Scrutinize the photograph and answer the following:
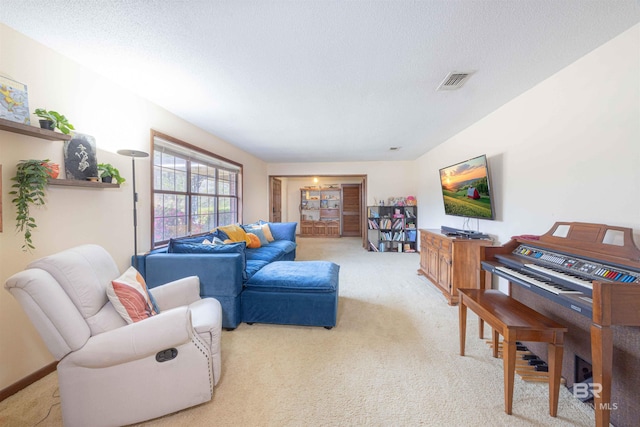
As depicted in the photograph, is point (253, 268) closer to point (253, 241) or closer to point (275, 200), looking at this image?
point (253, 241)

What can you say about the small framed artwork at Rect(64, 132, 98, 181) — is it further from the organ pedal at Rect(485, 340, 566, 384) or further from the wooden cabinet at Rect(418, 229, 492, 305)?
the wooden cabinet at Rect(418, 229, 492, 305)

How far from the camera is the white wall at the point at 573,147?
1574mm

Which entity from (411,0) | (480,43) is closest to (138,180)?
(411,0)

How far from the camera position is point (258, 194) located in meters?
5.90

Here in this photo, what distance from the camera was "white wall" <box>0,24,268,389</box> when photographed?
156 centimetres

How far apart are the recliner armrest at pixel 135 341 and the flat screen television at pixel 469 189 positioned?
3233 mm

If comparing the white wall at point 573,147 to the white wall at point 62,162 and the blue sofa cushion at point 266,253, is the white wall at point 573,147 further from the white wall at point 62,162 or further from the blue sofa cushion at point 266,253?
the white wall at point 62,162

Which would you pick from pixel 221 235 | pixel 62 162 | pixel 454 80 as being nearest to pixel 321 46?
pixel 454 80

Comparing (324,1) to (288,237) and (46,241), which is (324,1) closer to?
(46,241)

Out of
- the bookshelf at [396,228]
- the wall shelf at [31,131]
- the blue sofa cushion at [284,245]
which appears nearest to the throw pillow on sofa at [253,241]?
the blue sofa cushion at [284,245]

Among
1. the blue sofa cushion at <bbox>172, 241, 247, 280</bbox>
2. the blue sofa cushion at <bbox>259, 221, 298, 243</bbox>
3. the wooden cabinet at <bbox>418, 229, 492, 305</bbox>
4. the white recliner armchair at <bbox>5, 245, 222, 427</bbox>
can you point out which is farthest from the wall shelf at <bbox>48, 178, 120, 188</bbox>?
the wooden cabinet at <bbox>418, 229, 492, 305</bbox>

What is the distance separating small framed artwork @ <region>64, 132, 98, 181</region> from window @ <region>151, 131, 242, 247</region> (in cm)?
77

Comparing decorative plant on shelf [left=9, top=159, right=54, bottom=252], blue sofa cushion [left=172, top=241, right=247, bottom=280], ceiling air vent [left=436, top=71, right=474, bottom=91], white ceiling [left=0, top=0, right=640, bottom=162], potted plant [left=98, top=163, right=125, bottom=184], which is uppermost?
ceiling air vent [left=436, top=71, right=474, bottom=91]

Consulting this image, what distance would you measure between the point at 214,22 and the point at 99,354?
77.1 inches
